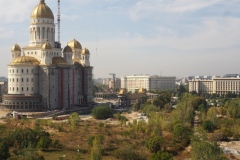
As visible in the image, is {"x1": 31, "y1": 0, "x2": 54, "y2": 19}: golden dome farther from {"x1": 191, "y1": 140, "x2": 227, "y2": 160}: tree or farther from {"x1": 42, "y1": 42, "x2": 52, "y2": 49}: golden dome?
{"x1": 191, "y1": 140, "x2": 227, "y2": 160}: tree

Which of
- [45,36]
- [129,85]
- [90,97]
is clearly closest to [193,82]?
[129,85]

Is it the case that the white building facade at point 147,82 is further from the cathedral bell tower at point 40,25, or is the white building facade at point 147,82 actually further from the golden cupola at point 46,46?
the golden cupola at point 46,46

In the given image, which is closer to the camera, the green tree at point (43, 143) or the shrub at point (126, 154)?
the shrub at point (126, 154)

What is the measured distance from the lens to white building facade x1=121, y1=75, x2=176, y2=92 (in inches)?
5223

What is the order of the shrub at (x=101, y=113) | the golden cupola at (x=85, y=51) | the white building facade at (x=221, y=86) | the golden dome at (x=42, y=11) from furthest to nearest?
the white building facade at (x=221, y=86) → the golden cupola at (x=85, y=51) → the golden dome at (x=42, y=11) → the shrub at (x=101, y=113)

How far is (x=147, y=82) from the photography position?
5202 inches

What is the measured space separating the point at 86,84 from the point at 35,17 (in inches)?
563

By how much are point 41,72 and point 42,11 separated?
9.87 metres

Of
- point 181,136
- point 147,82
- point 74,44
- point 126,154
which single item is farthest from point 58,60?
point 147,82

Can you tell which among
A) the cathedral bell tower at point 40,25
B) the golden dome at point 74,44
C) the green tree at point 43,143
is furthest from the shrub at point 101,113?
the golden dome at point 74,44

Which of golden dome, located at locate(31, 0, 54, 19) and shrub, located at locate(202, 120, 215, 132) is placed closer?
shrub, located at locate(202, 120, 215, 132)

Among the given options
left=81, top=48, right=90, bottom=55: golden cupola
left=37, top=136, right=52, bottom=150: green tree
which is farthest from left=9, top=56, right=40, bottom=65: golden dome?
left=37, top=136, right=52, bottom=150: green tree

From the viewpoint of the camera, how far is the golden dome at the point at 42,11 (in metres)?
55.7

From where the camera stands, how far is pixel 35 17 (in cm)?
5572
